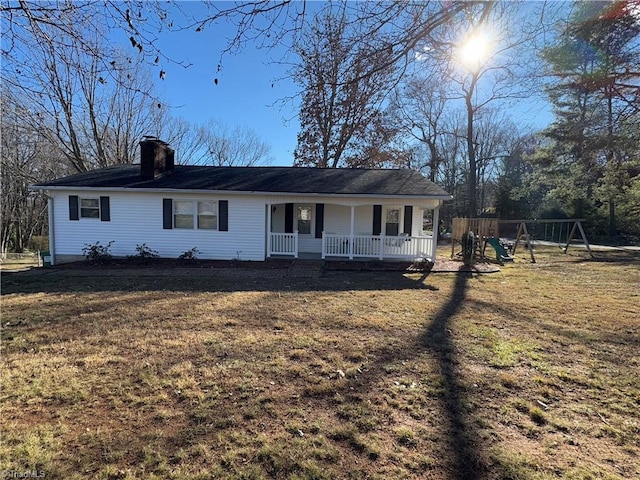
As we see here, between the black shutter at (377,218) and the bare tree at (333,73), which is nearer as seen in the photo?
the bare tree at (333,73)

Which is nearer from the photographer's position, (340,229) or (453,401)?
(453,401)

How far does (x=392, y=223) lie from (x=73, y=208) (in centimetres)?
1224

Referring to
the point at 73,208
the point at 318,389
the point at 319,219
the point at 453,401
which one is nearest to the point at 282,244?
the point at 319,219

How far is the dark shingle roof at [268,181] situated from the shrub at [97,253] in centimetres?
216

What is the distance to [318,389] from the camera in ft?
10.6

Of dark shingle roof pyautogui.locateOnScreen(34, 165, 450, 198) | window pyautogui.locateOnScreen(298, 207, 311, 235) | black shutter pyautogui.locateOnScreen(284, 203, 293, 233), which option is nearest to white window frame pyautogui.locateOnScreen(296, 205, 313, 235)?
window pyautogui.locateOnScreen(298, 207, 311, 235)

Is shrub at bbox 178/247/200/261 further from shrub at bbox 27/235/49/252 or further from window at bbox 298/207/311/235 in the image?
shrub at bbox 27/235/49/252

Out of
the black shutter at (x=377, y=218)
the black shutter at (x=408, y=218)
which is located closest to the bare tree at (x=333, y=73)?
the black shutter at (x=377, y=218)

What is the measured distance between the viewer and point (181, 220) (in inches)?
477

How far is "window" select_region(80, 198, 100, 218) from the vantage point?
39.4 ft

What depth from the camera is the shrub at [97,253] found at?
11.6m

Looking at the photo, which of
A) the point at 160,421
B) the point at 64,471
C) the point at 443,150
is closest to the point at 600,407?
the point at 160,421

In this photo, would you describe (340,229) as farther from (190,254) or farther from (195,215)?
(190,254)

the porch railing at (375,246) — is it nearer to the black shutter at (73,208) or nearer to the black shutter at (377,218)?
the black shutter at (377,218)
